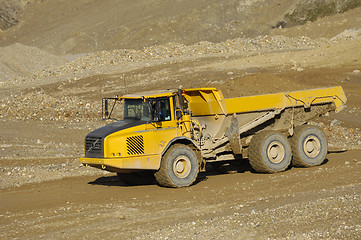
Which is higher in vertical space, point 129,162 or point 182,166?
point 129,162

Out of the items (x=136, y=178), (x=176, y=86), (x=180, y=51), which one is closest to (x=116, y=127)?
(x=136, y=178)

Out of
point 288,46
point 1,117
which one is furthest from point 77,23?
point 1,117

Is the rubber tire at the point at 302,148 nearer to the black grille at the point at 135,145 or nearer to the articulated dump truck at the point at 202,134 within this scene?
the articulated dump truck at the point at 202,134

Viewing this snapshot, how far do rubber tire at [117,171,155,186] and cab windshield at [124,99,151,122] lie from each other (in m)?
1.65

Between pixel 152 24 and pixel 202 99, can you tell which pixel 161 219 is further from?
pixel 152 24

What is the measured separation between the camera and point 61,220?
1204cm

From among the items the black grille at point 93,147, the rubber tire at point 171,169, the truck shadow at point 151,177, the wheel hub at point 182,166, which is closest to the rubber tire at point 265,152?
the truck shadow at point 151,177

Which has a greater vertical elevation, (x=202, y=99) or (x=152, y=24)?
(x=152, y=24)

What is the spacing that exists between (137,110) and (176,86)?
1927cm

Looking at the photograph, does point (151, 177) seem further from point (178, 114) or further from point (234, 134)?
point (234, 134)

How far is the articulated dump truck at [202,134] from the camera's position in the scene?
1446 centimetres

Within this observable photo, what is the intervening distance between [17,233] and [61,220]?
1.04 metres

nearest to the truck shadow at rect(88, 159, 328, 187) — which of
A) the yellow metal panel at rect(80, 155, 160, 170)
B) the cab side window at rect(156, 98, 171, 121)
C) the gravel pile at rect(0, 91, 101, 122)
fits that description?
the yellow metal panel at rect(80, 155, 160, 170)

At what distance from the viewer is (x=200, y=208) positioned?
41.3ft
